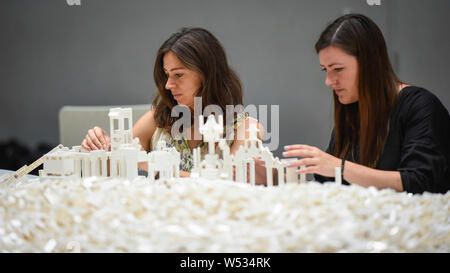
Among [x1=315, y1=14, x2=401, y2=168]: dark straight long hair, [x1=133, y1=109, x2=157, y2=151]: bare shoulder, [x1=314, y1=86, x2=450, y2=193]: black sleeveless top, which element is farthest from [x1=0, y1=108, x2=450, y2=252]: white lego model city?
[x1=133, y1=109, x2=157, y2=151]: bare shoulder

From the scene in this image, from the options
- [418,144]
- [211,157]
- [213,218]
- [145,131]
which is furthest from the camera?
[145,131]

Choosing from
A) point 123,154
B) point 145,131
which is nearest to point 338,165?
point 123,154

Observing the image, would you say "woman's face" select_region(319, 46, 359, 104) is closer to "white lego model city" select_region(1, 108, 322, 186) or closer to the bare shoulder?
"white lego model city" select_region(1, 108, 322, 186)

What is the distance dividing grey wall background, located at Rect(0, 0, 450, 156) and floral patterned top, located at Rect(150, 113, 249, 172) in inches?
38.9

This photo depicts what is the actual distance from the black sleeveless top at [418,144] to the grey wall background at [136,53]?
4.07 ft

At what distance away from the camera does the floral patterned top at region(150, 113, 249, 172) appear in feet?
4.99

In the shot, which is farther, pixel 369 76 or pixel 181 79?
pixel 181 79

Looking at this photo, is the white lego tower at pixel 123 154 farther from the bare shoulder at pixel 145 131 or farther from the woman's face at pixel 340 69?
the bare shoulder at pixel 145 131

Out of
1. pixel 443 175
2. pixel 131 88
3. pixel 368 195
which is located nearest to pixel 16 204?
pixel 368 195

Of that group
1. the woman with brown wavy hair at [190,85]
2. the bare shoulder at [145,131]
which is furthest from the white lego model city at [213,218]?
the bare shoulder at [145,131]

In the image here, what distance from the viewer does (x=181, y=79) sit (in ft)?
5.03

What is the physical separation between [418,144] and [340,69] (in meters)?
0.26

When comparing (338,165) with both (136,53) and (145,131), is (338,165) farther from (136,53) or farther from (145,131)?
(136,53)
